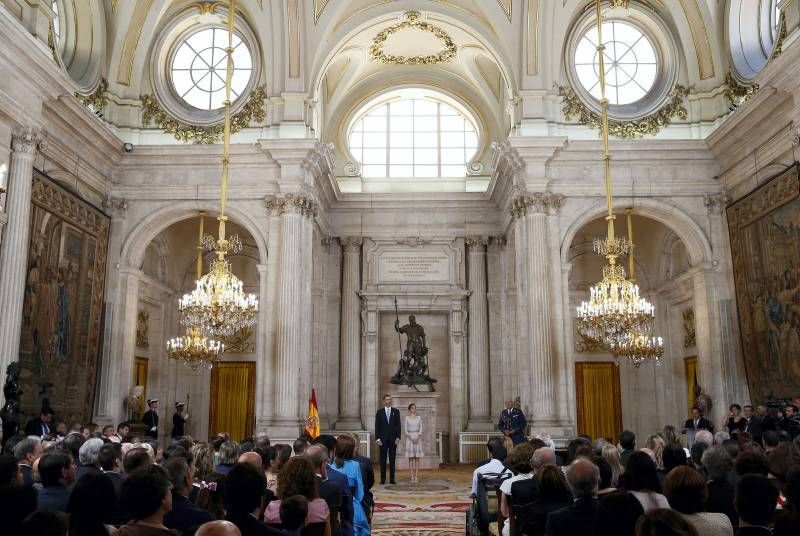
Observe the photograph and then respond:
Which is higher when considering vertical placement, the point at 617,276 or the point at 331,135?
the point at 331,135

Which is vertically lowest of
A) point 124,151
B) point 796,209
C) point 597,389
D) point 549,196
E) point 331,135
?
point 597,389

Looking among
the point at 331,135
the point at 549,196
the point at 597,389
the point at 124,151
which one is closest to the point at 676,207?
the point at 549,196

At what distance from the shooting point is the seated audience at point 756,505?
11.0ft

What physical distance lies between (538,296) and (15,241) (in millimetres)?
9634

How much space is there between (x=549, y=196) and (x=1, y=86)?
10.3 m

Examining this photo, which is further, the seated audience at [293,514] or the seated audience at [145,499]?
the seated audience at [293,514]

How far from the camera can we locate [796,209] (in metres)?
A: 12.4

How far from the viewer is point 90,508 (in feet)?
10.9

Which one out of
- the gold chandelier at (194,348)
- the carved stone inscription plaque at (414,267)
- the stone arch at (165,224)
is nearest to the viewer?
the gold chandelier at (194,348)

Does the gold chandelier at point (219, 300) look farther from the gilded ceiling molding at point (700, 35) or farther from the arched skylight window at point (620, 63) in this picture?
the gilded ceiling molding at point (700, 35)

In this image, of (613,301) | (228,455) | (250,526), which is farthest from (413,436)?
(250,526)

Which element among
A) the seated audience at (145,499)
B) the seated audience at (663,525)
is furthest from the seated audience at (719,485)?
the seated audience at (145,499)

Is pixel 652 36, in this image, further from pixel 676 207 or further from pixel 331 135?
pixel 331 135

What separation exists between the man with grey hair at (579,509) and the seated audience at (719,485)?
50.1 inches
